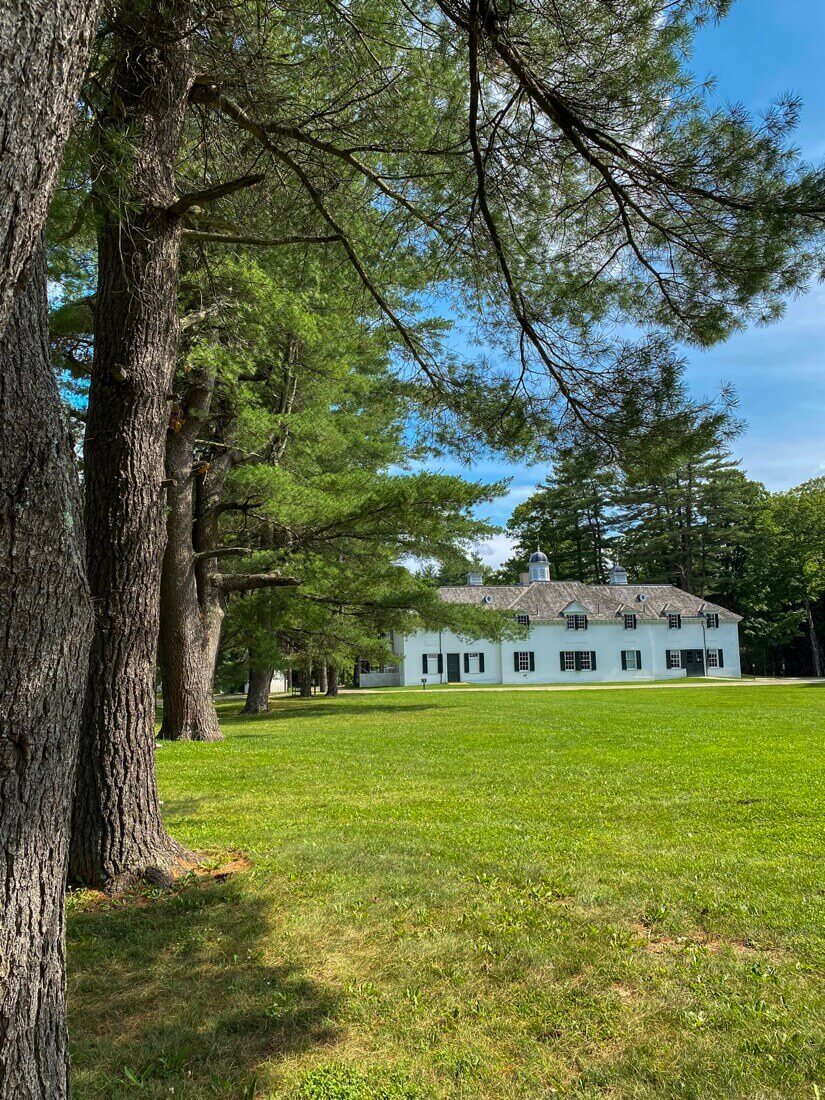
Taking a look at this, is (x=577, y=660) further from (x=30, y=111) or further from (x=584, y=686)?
(x=30, y=111)

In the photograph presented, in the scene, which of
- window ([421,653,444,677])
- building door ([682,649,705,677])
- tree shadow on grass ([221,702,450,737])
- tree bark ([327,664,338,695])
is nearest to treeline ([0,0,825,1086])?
tree shadow on grass ([221,702,450,737])

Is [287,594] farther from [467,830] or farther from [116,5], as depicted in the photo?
[116,5]

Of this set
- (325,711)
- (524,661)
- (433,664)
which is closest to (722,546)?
(524,661)

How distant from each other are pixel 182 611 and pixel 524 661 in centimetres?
2518

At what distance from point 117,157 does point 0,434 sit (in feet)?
7.83

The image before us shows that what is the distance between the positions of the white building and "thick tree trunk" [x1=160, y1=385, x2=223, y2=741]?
822 inches

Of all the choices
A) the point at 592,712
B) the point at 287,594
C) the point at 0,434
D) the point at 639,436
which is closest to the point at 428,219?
the point at 639,436

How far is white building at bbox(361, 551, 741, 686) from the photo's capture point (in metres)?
33.2

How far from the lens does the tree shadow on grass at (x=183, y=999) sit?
2.28 meters

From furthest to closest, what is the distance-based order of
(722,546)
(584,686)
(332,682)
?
(722,546)
(584,686)
(332,682)

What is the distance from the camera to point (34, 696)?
1688 mm

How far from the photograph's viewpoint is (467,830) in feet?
16.9

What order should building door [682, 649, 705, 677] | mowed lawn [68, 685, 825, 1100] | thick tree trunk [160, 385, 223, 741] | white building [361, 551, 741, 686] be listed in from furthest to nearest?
building door [682, 649, 705, 677], white building [361, 551, 741, 686], thick tree trunk [160, 385, 223, 741], mowed lawn [68, 685, 825, 1100]

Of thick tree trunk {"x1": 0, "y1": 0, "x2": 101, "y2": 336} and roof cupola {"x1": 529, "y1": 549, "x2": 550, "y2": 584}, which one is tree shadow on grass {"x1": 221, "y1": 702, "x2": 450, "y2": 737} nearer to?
thick tree trunk {"x1": 0, "y1": 0, "x2": 101, "y2": 336}
